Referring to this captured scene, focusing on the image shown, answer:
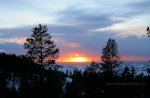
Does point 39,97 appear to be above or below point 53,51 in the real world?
below

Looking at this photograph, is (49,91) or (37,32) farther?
(37,32)

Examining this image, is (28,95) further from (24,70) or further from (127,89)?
(127,89)

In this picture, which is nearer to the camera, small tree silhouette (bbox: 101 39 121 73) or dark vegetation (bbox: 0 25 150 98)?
dark vegetation (bbox: 0 25 150 98)

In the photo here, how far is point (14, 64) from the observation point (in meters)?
21.8

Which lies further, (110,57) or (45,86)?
(110,57)

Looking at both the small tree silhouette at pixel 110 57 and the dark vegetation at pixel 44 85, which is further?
the small tree silhouette at pixel 110 57

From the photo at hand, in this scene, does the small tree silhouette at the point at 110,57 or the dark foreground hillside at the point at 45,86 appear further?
the small tree silhouette at the point at 110,57

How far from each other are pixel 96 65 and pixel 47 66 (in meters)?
14.5

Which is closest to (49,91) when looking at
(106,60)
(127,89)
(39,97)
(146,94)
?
(39,97)

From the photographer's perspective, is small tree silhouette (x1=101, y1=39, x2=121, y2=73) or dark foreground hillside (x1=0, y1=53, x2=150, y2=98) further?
small tree silhouette (x1=101, y1=39, x2=121, y2=73)

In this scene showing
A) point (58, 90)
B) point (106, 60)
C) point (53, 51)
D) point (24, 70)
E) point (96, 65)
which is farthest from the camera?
point (96, 65)

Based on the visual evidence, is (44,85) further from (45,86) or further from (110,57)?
(110,57)

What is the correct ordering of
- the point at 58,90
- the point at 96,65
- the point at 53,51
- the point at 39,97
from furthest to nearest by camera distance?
1. the point at 96,65
2. the point at 53,51
3. the point at 58,90
4. the point at 39,97

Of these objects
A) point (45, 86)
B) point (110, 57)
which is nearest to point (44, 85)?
point (45, 86)
